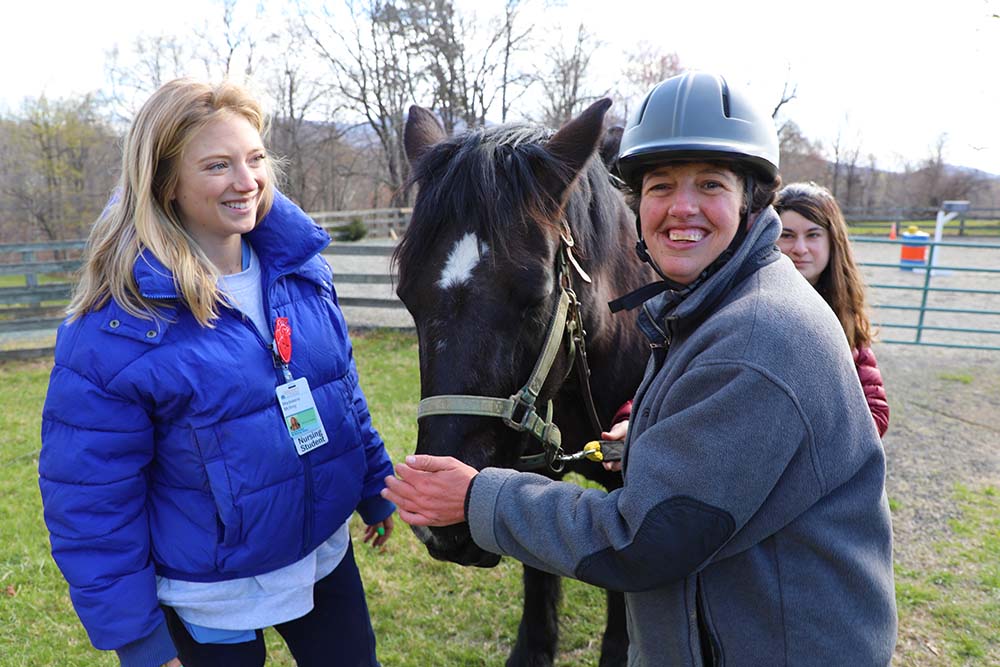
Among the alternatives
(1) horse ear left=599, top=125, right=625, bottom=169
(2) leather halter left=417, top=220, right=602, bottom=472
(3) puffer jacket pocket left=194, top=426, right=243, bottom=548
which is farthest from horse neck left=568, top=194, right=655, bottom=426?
(3) puffer jacket pocket left=194, top=426, right=243, bottom=548

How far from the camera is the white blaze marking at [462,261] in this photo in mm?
1760

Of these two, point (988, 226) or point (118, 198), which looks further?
point (988, 226)

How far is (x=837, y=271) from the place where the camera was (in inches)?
117

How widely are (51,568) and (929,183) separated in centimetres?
4554

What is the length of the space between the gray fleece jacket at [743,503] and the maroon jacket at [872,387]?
5.48 feet

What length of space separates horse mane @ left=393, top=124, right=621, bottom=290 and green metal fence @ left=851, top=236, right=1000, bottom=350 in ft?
17.3

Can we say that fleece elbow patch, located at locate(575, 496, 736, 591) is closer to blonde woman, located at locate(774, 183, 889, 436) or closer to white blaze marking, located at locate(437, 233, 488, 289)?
white blaze marking, located at locate(437, 233, 488, 289)

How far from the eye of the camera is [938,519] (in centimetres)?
437

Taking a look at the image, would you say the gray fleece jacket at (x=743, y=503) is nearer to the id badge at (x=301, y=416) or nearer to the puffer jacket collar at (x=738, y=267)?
the puffer jacket collar at (x=738, y=267)

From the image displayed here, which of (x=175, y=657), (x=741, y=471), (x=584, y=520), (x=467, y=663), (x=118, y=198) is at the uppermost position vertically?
(x=118, y=198)

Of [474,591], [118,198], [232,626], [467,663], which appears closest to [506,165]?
[118,198]

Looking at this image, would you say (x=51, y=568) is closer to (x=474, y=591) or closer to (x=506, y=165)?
(x=474, y=591)

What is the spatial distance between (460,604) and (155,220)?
284cm

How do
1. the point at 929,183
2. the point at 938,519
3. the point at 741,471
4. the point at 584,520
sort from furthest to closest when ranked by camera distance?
the point at 929,183
the point at 938,519
the point at 584,520
the point at 741,471
